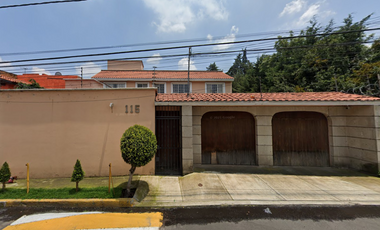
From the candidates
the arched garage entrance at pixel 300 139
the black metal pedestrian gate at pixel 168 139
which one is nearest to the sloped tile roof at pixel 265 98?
the black metal pedestrian gate at pixel 168 139

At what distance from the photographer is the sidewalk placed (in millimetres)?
4316

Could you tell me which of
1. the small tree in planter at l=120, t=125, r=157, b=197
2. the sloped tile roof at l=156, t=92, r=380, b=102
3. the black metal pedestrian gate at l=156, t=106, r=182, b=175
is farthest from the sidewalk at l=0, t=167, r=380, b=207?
the sloped tile roof at l=156, t=92, r=380, b=102

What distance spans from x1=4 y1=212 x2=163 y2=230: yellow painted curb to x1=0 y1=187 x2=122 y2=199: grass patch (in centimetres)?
72

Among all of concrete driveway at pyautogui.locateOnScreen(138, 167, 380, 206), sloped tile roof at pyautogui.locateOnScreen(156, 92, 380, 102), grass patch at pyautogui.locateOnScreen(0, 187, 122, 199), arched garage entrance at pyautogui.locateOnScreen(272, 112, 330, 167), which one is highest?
sloped tile roof at pyautogui.locateOnScreen(156, 92, 380, 102)

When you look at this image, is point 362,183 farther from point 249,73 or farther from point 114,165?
point 249,73

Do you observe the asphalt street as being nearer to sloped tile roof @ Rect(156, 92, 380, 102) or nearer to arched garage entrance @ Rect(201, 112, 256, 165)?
arched garage entrance @ Rect(201, 112, 256, 165)

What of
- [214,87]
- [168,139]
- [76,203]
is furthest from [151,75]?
[76,203]

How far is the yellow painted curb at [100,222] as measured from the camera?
3377 mm

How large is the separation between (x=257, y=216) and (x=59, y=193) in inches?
217

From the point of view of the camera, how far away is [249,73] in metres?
28.2

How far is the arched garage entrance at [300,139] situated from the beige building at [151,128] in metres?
0.04

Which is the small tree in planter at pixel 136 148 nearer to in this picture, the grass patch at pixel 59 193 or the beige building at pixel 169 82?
the grass patch at pixel 59 193

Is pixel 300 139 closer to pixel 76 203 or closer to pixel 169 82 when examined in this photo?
pixel 76 203

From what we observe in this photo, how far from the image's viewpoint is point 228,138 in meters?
7.41
